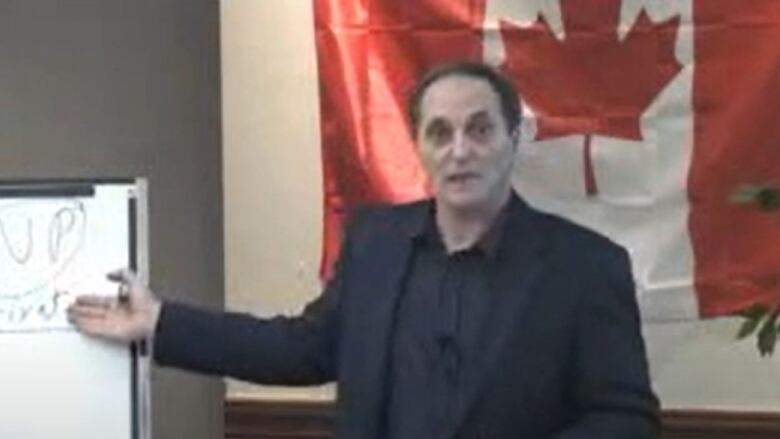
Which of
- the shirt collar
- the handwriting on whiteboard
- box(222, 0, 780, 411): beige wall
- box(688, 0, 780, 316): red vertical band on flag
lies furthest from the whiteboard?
box(688, 0, 780, 316): red vertical band on flag

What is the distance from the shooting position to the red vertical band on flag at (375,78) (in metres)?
3.01

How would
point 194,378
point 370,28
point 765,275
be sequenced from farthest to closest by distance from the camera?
point 194,378 < point 370,28 < point 765,275

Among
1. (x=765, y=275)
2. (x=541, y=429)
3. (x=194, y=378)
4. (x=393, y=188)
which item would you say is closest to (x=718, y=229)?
(x=765, y=275)

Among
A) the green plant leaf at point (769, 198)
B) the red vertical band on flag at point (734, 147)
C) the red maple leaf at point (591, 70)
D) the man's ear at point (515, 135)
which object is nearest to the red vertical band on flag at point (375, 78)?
the red maple leaf at point (591, 70)

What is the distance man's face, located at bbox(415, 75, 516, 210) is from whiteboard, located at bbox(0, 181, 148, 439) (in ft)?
2.05

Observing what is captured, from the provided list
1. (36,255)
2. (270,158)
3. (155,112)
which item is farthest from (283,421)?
(36,255)

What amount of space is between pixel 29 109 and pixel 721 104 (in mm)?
1751

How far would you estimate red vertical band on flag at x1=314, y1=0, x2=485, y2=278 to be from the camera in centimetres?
301

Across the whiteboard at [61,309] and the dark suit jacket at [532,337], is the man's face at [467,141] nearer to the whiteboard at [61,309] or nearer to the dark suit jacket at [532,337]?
the dark suit jacket at [532,337]

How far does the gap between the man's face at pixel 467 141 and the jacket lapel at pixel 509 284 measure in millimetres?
70

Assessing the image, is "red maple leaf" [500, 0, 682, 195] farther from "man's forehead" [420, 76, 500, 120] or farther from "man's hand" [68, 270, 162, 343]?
"man's hand" [68, 270, 162, 343]

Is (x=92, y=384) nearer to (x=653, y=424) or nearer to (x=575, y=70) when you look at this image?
(x=653, y=424)

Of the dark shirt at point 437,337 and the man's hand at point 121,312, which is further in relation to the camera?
the man's hand at point 121,312

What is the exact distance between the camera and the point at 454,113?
2131 mm
